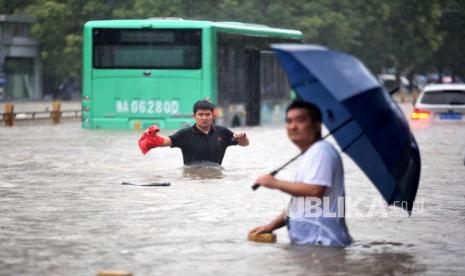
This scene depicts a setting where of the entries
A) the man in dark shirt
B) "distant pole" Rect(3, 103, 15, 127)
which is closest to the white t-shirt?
the man in dark shirt

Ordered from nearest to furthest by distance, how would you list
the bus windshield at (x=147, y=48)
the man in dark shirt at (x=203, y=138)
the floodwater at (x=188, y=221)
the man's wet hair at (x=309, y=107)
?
the man's wet hair at (x=309, y=107) < the floodwater at (x=188, y=221) < the man in dark shirt at (x=203, y=138) < the bus windshield at (x=147, y=48)

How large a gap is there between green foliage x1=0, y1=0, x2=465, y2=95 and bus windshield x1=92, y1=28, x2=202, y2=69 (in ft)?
81.8

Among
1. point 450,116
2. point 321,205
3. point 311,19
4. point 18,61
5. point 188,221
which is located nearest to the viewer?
point 321,205

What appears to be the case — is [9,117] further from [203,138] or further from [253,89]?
[203,138]

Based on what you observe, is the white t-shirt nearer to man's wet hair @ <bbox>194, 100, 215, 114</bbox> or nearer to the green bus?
man's wet hair @ <bbox>194, 100, 215, 114</bbox>

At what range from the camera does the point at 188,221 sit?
44.7ft

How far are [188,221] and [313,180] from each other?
12.3 feet

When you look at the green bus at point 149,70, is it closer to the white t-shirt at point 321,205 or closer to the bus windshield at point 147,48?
the bus windshield at point 147,48

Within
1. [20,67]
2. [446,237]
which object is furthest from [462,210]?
[20,67]

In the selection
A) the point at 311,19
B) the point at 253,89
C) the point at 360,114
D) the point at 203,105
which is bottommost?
the point at 253,89

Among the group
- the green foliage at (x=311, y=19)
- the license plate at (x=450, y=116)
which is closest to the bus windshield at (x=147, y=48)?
the license plate at (x=450, y=116)

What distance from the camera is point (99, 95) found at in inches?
1436

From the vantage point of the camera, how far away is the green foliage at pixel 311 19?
207ft

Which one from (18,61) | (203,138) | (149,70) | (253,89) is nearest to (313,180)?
(203,138)
